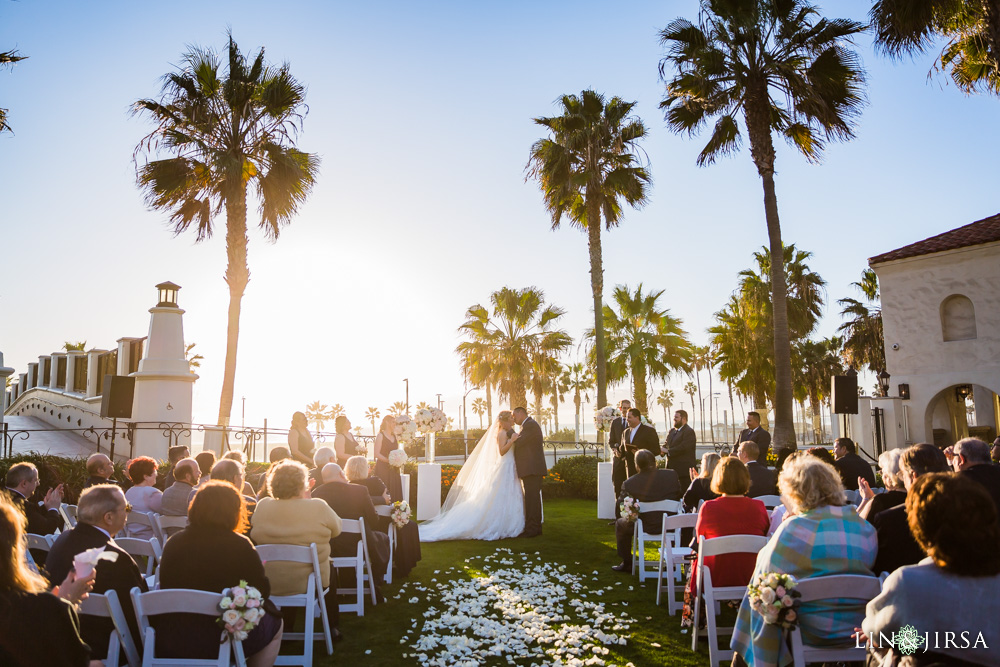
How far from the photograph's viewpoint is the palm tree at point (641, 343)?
1053 inches

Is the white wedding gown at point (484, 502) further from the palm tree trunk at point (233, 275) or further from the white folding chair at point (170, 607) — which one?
the white folding chair at point (170, 607)

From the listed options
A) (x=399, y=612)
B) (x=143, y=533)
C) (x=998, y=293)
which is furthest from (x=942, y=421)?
(x=143, y=533)

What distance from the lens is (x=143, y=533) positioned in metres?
5.94

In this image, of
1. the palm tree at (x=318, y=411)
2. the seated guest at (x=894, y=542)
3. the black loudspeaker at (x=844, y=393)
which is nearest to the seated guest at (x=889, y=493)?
the seated guest at (x=894, y=542)

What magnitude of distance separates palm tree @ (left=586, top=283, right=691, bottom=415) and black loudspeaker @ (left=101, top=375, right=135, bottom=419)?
17922 mm

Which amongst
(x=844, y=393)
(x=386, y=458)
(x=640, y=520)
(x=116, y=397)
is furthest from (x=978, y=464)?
(x=116, y=397)

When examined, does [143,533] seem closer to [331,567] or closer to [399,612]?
[331,567]

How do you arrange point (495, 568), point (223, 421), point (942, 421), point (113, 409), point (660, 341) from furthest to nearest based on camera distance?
point (660, 341) < point (942, 421) < point (223, 421) < point (113, 409) < point (495, 568)

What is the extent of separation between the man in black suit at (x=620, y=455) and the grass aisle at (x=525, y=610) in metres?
0.91

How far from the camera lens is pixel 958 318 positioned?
18.0 m

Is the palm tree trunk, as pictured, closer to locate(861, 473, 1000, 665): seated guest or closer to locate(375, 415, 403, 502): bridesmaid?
locate(375, 415, 403, 502): bridesmaid

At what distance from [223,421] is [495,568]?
29.5 ft

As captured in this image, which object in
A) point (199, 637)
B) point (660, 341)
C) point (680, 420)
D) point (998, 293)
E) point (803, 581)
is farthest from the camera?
point (660, 341)

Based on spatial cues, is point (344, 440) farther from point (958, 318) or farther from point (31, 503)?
point (958, 318)
